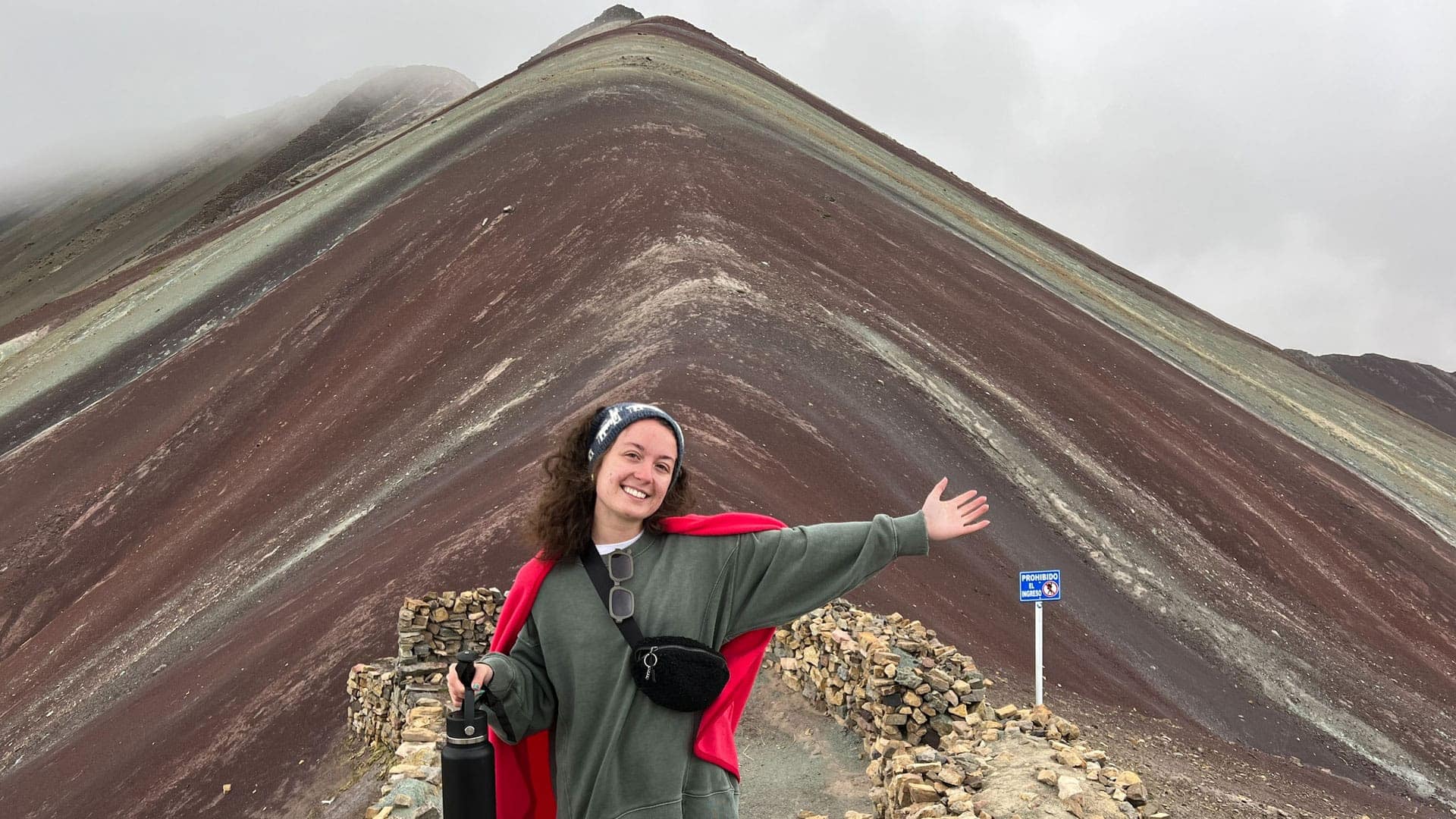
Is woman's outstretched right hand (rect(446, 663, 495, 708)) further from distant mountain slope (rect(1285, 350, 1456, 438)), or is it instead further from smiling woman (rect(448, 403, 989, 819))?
distant mountain slope (rect(1285, 350, 1456, 438))

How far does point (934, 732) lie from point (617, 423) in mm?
6173

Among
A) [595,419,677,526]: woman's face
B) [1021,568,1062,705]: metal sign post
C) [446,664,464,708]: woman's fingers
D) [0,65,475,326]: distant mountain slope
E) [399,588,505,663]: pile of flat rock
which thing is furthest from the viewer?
[0,65,475,326]: distant mountain slope

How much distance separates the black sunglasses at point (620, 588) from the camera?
11.2 feet

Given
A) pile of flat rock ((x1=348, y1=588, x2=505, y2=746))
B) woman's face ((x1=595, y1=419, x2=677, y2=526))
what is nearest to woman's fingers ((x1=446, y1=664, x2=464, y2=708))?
woman's face ((x1=595, y1=419, x2=677, y2=526))

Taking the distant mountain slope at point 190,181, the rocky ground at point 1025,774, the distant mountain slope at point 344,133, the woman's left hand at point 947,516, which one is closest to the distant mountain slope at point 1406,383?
the distant mountain slope at point 344,133

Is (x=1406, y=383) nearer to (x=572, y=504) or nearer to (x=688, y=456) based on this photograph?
(x=688, y=456)

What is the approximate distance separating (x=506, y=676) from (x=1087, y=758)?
223 inches

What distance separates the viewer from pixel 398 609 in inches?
504

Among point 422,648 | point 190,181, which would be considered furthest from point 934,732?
point 190,181

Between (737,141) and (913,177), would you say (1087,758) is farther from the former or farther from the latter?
(913,177)

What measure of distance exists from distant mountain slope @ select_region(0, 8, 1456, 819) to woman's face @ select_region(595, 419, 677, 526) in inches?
14.6

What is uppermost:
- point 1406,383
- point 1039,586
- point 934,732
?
point 1406,383

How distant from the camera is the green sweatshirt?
343 centimetres

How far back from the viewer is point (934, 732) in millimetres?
8891
